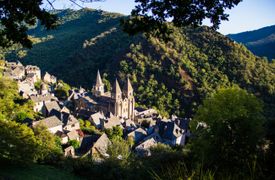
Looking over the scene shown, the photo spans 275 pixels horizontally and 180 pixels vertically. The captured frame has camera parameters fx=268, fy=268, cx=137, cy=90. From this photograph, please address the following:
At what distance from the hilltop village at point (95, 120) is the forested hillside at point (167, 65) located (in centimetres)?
1043

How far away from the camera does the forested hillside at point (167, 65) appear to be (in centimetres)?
6147

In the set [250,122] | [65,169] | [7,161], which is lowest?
[65,169]

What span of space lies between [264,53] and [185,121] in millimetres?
A: 43740

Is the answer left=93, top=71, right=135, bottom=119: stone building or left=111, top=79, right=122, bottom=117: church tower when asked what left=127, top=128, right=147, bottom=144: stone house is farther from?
left=93, top=71, right=135, bottom=119: stone building

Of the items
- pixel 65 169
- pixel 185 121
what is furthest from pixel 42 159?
pixel 185 121

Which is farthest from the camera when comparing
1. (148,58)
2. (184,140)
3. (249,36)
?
(249,36)

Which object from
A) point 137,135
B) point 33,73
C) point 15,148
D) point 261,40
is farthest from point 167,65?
point 15,148

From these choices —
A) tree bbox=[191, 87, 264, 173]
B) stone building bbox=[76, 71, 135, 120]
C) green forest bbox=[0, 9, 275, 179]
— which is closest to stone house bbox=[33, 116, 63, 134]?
green forest bbox=[0, 9, 275, 179]

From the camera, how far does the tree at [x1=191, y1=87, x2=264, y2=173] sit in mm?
11867

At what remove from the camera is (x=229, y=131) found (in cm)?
1352

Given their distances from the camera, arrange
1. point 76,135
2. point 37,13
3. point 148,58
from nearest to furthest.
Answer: point 37,13 < point 76,135 < point 148,58

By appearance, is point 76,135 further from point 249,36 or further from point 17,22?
point 249,36

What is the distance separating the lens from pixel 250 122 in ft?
Result: 46.3

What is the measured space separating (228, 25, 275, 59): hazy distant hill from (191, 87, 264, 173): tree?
62.8 meters
